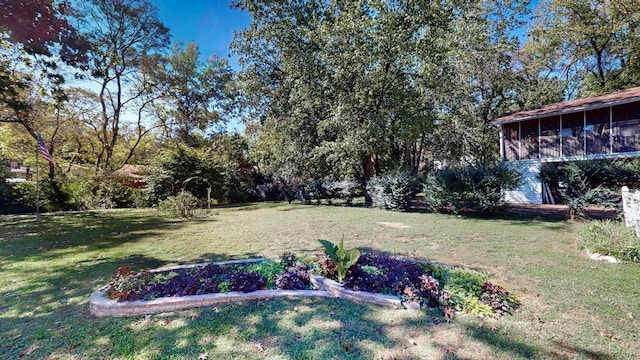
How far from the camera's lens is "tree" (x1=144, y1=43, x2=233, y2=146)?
1995 centimetres

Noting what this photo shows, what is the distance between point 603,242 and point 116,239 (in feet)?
33.6

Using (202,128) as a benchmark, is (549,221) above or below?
below

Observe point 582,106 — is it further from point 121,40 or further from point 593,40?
point 121,40

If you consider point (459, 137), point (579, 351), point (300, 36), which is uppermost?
point (300, 36)

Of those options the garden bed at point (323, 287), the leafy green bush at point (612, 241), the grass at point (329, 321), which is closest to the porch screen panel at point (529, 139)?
the leafy green bush at point (612, 241)

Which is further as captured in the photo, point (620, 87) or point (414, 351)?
point (620, 87)

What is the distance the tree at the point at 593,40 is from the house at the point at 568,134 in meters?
5.01

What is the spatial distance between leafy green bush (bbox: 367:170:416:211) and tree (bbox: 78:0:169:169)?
13.2m

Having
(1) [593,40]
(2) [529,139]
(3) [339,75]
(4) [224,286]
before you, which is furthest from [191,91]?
(1) [593,40]

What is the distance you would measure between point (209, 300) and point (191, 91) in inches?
909

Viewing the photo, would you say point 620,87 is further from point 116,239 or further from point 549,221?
point 116,239

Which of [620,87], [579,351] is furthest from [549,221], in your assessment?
[620,87]

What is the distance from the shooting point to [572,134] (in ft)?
45.9

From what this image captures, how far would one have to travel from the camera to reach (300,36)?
13.1 metres
